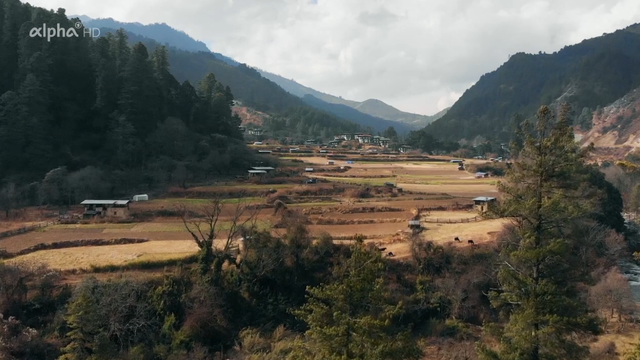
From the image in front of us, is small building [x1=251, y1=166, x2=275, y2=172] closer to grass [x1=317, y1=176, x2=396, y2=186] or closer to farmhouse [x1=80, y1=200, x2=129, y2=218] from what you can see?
grass [x1=317, y1=176, x2=396, y2=186]

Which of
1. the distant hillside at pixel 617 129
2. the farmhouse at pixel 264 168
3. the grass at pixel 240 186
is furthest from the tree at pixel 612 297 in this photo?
the distant hillside at pixel 617 129

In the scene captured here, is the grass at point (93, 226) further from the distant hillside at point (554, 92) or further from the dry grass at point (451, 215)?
the distant hillside at point (554, 92)

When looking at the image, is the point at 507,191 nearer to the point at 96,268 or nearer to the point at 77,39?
the point at 96,268

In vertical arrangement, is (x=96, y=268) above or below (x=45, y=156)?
below

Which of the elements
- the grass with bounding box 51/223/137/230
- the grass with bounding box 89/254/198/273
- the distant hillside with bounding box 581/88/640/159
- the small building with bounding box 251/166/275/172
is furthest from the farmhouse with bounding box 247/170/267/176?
the distant hillside with bounding box 581/88/640/159

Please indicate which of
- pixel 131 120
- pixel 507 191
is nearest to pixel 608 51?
pixel 131 120

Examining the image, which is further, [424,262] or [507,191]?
[424,262]
